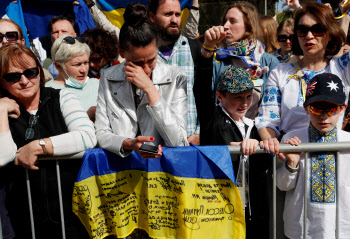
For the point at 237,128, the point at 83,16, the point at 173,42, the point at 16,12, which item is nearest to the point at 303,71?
the point at 237,128

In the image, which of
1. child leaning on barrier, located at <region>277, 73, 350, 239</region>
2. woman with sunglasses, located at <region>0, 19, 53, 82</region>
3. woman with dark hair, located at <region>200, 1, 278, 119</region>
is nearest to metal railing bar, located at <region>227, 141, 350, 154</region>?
child leaning on barrier, located at <region>277, 73, 350, 239</region>

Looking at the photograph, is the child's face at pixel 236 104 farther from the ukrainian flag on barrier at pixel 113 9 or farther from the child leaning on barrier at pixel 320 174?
the ukrainian flag on barrier at pixel 113 9

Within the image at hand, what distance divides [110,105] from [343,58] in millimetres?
1886

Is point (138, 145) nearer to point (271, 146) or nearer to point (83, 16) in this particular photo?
point (271, 146)

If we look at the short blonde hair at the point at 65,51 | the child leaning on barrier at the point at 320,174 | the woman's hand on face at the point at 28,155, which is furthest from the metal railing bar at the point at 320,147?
the short blonde hair at the point at 65,51

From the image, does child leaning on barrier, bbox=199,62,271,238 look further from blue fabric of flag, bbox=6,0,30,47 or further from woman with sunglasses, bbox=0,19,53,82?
blue fabric of flag, bbox=6,0,30,47

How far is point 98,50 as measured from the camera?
4328 millimetres

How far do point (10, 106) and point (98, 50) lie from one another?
1914 millimetres

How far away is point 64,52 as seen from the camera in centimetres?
361

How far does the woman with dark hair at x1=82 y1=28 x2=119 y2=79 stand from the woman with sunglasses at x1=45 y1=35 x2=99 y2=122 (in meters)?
0.63

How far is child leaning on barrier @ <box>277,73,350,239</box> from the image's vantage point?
2592 millimetres

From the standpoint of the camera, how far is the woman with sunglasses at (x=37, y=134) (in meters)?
2.64

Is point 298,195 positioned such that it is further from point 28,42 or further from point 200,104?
point 28,42

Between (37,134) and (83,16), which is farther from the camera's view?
(83,16)
